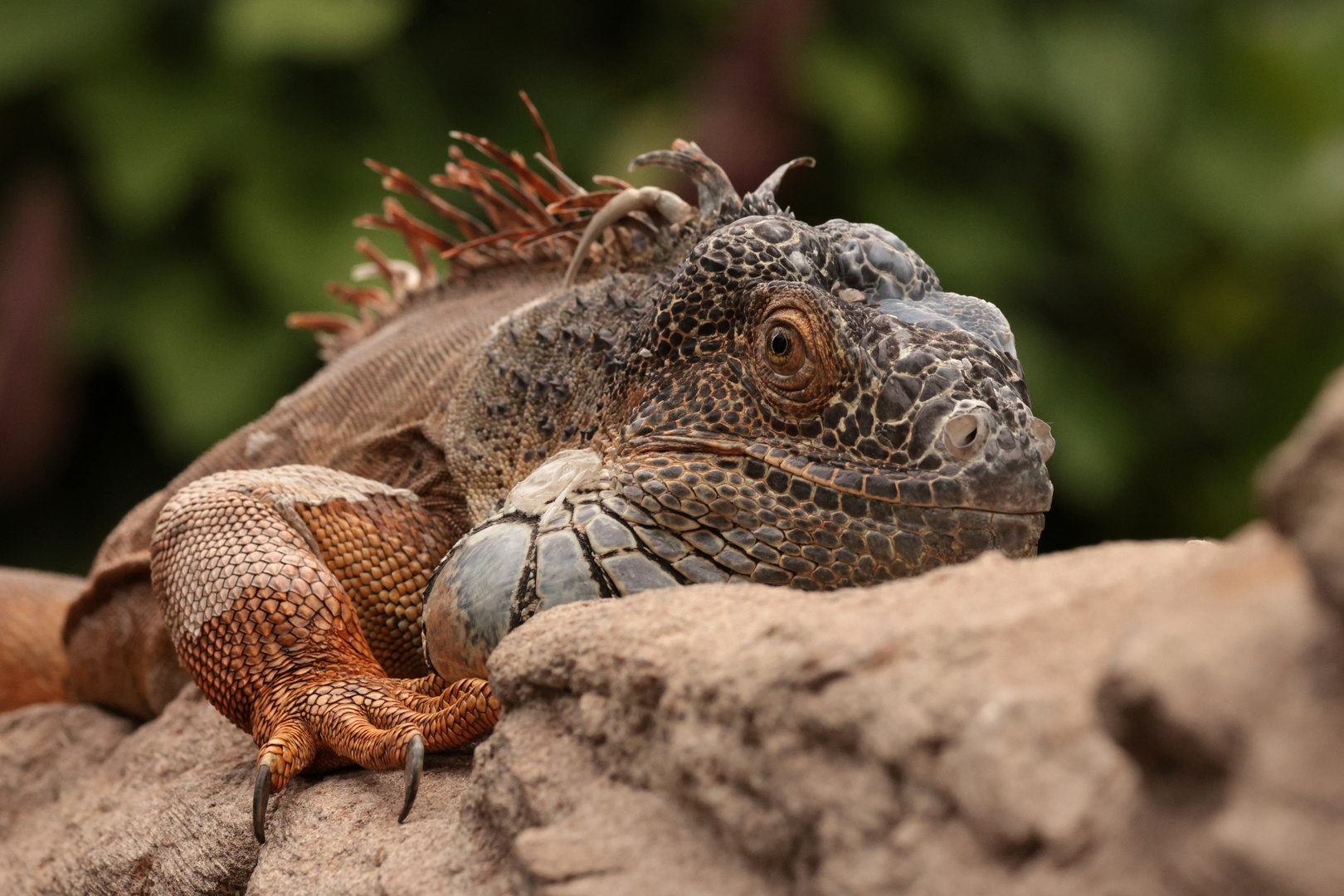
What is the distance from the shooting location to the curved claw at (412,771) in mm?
2453

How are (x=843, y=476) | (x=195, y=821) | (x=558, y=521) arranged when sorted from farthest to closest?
(x=195, y=821) → (x=558, y=521) → (x=843, y=476)

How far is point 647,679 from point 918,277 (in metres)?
1.34

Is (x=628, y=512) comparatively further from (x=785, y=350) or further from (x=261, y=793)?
(x=261, y=793)

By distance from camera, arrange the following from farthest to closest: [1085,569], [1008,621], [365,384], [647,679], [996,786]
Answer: [365,384] < [647,679] < [1085,569] < [1008,621] < [996,786]

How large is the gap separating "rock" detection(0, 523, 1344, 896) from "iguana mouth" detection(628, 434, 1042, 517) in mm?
463

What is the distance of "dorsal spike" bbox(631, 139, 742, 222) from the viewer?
3180mm

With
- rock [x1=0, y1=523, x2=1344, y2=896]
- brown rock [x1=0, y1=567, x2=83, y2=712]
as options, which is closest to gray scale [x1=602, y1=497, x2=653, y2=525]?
rock [x1=0, y1=523, x2=1344, y2=896]

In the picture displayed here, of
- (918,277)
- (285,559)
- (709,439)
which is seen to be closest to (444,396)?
(285,559)

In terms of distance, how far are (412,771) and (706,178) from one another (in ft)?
5.30

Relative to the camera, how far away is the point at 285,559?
3.07 metres

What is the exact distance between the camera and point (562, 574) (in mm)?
2617

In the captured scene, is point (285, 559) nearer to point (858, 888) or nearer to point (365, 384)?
point (365, 384)

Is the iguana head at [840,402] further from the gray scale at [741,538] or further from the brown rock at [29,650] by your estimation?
the brown rock at [29,650]

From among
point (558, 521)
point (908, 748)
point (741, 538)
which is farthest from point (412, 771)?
point (908, 748)
